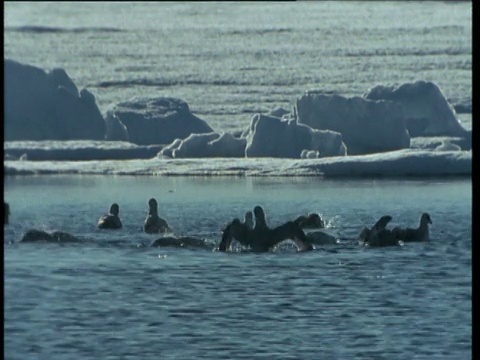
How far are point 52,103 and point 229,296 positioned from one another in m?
16.5

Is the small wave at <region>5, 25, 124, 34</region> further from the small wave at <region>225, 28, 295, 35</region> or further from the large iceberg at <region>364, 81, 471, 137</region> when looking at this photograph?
the large iceberg at <region>364, 81, 471, 137</region>

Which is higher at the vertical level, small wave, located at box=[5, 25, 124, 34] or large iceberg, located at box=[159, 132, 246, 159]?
small wave, located at box=[5, 25, 124, 34]

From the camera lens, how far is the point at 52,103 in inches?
1017

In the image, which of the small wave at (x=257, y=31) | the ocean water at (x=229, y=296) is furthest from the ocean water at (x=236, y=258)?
the small wave at (x=257, y=31)

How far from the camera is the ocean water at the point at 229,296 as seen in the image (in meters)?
7.43

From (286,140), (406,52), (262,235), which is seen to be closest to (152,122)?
(286,140)

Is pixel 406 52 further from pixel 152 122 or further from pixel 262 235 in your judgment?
pixel 262 235

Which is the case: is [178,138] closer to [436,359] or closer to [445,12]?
[436,359]

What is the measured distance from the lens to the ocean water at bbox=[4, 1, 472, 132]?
41.2 metres

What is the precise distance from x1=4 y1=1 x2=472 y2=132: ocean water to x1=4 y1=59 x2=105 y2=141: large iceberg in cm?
837

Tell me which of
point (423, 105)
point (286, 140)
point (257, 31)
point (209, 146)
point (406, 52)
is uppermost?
point (257, 31)

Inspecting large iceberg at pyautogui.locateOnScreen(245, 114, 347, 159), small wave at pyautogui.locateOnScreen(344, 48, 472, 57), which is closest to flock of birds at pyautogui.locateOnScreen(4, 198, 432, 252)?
large iceberg at pyautogui.locateOnScreen(245, 114, 347, 159)

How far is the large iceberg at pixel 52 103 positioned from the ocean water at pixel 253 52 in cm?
837

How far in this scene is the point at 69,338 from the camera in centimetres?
768
